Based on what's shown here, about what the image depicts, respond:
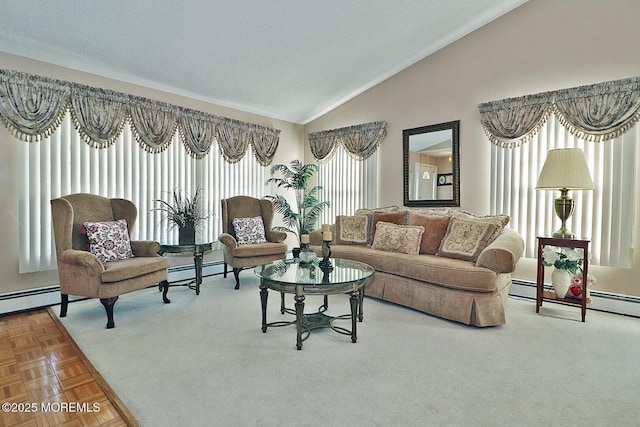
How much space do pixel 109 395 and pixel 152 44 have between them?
127 inches

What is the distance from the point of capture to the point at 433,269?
10.8 ft

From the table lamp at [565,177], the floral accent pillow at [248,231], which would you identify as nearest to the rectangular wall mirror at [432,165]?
the table lamp at [565,177]

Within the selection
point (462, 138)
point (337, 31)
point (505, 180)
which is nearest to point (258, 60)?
point (337, 31)

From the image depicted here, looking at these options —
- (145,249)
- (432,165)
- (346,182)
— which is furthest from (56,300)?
(432,165)

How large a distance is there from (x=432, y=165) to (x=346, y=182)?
4.89 ft

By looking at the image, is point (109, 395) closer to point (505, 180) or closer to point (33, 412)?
point (33, 412)

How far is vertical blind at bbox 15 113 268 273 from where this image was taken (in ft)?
11.4

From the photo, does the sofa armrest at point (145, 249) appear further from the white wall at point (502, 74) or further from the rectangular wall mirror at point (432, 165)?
the rectangular wall mirror at point (432, 165)

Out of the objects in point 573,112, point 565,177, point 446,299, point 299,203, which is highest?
point 573,112

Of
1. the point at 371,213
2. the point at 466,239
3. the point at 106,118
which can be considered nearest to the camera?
the point at 466,239

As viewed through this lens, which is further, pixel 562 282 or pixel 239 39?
pixel 239 39

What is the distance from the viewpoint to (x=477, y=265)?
3.13 metres

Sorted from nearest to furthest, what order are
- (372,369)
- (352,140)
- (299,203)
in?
(372,369)
(352,140)
(299,203)

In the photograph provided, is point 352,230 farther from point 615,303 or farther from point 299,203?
point 615,303
